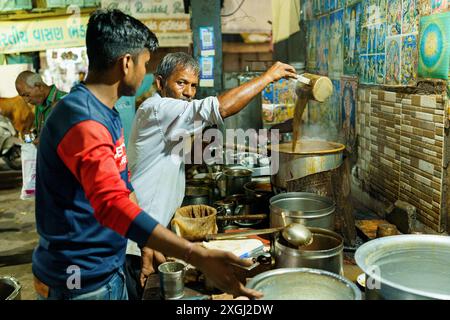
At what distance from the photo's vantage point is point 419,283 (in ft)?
7.03

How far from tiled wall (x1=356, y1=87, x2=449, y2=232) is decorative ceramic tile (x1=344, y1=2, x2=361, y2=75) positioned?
41 centimetres

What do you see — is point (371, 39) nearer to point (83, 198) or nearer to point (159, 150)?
point (159, 150)

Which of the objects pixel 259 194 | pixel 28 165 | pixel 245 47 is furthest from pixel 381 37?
pixel 245 47

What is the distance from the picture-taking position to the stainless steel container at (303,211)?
2637 mm

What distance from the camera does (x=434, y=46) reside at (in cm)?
298

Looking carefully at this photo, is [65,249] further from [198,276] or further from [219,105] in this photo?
[219,105]

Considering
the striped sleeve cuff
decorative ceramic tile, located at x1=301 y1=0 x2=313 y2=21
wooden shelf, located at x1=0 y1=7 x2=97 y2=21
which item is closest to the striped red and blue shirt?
the striped sleeve cuff

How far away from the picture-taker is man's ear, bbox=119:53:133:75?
2.09 m

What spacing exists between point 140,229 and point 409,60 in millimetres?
2731

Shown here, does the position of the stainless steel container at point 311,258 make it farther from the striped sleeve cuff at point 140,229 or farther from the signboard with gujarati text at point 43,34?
the signboard with gujarati text at point 43,34

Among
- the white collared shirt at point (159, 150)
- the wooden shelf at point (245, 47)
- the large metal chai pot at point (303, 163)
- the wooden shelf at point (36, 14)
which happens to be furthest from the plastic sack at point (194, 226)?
the wooden shelf at point (36, 14)

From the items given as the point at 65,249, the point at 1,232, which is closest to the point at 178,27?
the point at 1,232

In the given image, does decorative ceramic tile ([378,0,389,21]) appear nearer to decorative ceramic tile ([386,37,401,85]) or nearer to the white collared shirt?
decorative ceramic tile ([386,37,401,85])

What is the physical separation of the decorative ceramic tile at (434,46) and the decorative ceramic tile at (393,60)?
38cm
